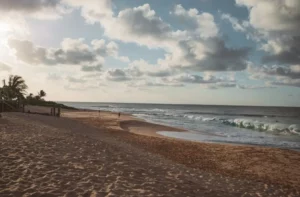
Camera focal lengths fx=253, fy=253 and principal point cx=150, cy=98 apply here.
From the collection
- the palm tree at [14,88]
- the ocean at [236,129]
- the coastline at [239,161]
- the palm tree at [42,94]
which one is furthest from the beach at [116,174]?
the palm tree at [42,94]

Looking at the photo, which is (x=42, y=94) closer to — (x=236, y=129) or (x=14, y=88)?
(x=14, y=88)

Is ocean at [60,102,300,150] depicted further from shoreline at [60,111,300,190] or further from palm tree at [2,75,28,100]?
palm tree at [2,75,28,100]

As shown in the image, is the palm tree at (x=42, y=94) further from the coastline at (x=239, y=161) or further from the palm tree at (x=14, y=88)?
the coastline at (x=239, y=161)

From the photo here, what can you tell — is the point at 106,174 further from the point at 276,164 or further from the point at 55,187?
the point at 276,164

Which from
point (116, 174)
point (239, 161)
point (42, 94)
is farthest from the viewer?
point (42, 94)

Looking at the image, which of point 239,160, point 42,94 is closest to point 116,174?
point 239,160

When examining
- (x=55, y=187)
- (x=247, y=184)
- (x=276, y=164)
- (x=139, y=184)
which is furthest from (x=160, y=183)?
(x=276, y=164)

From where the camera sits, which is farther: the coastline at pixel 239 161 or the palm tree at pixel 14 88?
the palm tree at pixel 14 88

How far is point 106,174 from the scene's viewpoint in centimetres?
862

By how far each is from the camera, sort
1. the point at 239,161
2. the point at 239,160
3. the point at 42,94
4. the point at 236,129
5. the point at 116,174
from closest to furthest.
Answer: the point at 116,174
the point at 239,161
the point at 239,160
the point at 236,129
the point at 42,94

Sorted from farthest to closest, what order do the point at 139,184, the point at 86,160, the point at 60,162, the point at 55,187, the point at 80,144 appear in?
the point at 80,144
the point at 86,160
the point at 60,162
the point at 139,184
the point at 55,187

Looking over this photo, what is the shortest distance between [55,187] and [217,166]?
9.35 m

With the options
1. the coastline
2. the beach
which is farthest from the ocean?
the beach

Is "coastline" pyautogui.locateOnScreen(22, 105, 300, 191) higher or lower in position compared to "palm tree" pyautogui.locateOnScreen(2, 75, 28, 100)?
lower
